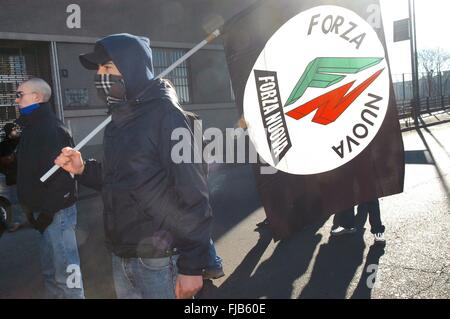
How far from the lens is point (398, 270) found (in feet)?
14.4

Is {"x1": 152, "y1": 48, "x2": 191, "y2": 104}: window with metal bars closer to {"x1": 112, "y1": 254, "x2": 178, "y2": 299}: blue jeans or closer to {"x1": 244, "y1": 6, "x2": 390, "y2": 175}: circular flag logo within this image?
{"x1": 244, "y1": 6, "x2": 390, "y2": 175}: circular flag logo

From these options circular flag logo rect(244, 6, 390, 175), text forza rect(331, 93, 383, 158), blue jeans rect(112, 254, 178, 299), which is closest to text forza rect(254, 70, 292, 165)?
circular flag logo rect(244, 6, 390, 175)

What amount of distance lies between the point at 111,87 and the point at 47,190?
147 cm

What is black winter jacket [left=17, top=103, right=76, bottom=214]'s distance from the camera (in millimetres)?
3260

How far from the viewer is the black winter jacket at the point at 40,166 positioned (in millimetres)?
3260

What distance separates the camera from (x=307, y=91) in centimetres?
353

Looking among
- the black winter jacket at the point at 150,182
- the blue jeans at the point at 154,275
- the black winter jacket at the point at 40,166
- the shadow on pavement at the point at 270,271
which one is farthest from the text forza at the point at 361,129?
the black winter jacket at the point at 40,166

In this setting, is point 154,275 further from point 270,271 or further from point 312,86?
point 270,271

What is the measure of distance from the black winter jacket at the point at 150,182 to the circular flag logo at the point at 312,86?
1505 mm

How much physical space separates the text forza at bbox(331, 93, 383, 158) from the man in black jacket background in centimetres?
214

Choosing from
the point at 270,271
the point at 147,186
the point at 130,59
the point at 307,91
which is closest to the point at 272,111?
the point at 307,91

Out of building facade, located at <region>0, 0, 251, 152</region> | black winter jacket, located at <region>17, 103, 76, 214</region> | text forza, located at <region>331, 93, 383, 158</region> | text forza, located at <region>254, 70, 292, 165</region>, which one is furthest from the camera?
building facade, located at <region>0, 0, 251, 152</region>

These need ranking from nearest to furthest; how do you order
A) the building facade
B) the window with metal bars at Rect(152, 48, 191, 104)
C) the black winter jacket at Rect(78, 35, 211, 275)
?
the black winter jacket at Rect(78, 35, 211, 275) < the building facade < the window with metal bars at Rect(152, 48, 191, 104)
